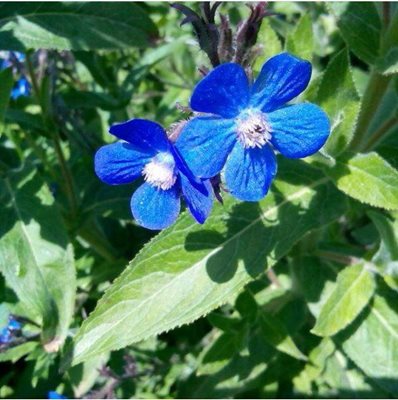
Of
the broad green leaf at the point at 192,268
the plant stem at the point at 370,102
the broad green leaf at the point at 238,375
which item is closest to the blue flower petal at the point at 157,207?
the broad green leaf at the point at 192,268

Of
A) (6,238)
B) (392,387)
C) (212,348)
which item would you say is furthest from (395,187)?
(6,238)

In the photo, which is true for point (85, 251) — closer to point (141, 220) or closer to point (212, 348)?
point (212, 348)

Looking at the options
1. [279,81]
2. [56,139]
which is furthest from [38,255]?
[279,81]

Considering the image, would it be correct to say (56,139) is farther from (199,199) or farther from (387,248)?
(387,248)

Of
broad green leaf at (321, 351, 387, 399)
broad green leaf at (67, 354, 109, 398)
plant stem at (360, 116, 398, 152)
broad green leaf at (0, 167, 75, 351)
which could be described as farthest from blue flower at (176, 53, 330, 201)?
broad green leaf at (321, 351, 387, 399)

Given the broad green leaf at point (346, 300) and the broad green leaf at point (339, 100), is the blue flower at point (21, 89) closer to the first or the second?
the broad green leaf at point (339, 100)

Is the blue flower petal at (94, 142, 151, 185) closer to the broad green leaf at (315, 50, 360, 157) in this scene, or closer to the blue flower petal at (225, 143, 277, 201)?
the blue flower petal at (225, 143, 277, 201)
